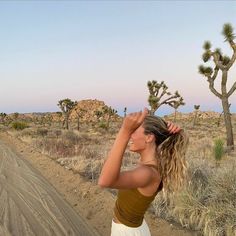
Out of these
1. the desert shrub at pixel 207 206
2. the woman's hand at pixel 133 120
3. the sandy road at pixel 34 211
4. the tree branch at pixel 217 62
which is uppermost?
the tree branch at pixel 217 62

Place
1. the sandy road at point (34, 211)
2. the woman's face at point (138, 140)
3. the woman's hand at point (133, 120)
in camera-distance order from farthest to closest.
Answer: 1. the sandy road at point (34, 211)
2. the woman's face at point (138, 140)
3. the woman's hand at point (133, 120)

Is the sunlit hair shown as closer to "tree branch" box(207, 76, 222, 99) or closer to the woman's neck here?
the woman's neck

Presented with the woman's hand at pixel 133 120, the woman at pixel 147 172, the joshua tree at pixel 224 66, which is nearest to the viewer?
the woman's hand at pixel 133 120

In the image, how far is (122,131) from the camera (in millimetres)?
2209

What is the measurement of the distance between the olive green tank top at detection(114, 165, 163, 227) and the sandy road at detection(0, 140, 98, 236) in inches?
167

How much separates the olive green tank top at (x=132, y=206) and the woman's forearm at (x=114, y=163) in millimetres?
409

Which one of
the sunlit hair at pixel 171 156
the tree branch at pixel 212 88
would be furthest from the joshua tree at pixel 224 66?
the sunlit hair at pixel 171 156

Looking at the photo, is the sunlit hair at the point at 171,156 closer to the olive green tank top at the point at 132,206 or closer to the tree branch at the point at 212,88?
the olive green tank top at the point at 132,206

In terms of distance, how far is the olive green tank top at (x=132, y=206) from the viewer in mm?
2572

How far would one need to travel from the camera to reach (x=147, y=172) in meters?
2.51

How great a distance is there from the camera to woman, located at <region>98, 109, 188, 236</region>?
2.49 meters

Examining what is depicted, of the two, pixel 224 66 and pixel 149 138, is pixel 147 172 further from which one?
pixel 224 66

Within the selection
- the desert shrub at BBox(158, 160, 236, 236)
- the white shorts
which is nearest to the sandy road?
the desert shrub at BBox(158, 160, 236, 236)

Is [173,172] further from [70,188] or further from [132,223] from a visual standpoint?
[70,188]
